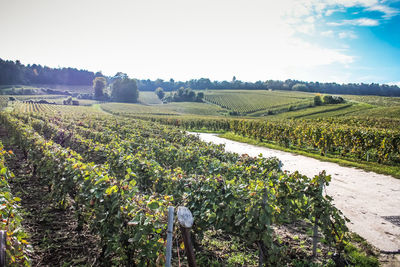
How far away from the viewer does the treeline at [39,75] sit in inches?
4556

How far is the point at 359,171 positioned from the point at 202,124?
2693 cm

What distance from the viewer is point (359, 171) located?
39.6ft

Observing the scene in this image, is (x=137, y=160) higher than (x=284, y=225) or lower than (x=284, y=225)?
higher

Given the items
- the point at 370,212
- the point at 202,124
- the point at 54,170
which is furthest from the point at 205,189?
the point at 202,124

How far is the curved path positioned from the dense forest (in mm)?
120310

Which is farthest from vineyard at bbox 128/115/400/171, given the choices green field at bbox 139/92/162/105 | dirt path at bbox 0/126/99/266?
green field at bbox 139/92/162/105

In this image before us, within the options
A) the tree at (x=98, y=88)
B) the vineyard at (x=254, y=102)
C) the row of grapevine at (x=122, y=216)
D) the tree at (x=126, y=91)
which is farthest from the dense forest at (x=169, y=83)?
the row of grapevine at (x=122, y=216)

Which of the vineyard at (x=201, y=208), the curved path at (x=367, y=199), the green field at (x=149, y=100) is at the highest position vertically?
the green field at (x=149, y=100)

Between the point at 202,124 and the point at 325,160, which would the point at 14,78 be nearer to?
the point at 202,124

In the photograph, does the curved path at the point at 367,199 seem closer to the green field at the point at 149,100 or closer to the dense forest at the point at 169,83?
the green field at the point at 149,100

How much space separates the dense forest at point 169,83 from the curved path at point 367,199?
395 feet

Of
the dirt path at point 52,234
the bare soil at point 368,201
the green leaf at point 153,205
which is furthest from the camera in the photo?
the bare soil at point 368,201

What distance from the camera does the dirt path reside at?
4.49 m

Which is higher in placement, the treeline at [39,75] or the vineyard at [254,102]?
the treeline at [39,75]
